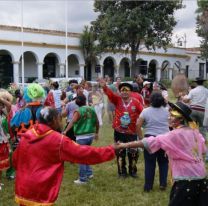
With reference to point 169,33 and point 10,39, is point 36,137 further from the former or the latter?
point 169,33

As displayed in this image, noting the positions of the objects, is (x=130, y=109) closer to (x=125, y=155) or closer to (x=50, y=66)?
(x=125, y=155)

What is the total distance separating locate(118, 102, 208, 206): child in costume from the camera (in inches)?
173

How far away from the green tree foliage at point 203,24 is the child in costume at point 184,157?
41.8 meters

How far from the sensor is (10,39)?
129ft

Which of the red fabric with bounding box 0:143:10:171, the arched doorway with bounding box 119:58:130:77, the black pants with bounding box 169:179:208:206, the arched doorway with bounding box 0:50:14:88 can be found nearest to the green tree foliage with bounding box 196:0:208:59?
the arched doorway with bounding box 119:58:130:77

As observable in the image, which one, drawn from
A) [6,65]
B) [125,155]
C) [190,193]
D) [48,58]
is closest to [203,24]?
[48,58]

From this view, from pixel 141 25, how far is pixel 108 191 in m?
35.0

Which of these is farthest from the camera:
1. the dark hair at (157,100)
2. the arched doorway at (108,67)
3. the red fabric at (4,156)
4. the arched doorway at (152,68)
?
the arched doorway at (152,68)

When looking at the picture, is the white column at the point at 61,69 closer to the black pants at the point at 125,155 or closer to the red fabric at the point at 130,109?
the black pants at the point at 125,155

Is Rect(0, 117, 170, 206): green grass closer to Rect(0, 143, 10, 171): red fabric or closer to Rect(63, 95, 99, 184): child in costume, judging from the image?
Rect(0, 143, 10, 171): red fabric

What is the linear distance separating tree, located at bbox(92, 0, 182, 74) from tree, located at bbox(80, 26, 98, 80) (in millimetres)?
707

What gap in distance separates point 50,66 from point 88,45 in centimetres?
451

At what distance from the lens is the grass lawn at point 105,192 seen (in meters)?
6.92

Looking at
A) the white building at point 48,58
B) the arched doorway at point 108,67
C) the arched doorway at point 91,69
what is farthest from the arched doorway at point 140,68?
the arched doorway at point 91,69
